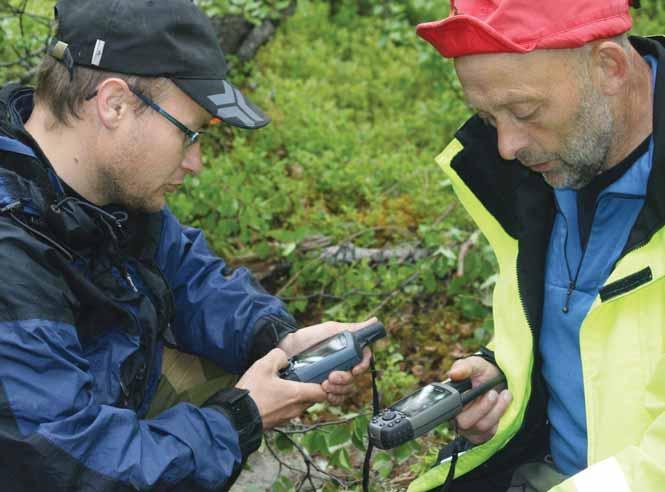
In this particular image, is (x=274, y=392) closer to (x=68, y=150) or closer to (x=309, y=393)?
(x=309, y=393)

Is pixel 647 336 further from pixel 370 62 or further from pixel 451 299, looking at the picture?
pixel 370 62

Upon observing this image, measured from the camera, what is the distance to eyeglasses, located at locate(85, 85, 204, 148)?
107 inches

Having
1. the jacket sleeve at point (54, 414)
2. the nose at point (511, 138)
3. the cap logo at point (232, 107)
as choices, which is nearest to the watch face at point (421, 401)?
the jacket sleeve at point (54, 414)

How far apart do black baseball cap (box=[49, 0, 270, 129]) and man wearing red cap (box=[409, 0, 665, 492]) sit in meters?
0.69

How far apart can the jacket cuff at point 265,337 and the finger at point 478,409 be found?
75cm

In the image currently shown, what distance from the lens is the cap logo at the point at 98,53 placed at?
2.69 m

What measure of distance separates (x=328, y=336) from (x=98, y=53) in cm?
125

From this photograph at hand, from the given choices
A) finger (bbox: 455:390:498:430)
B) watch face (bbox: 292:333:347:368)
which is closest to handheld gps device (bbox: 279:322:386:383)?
watch face (bbox: 292:333:347:368)

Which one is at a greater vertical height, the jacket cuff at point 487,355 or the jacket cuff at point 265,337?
the jacket cuff at point 487,355

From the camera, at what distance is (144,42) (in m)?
2.69

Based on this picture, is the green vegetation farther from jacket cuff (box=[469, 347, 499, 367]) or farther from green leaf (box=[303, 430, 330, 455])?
jacket cuff (box=[469, 347, 499, 367])

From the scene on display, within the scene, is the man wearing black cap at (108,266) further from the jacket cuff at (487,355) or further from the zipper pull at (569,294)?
the zipper pull at (569,294)

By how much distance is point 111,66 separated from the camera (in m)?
2.69

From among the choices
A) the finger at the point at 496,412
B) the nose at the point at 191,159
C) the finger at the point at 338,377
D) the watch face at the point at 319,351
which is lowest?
the finger at the point at 338,377
